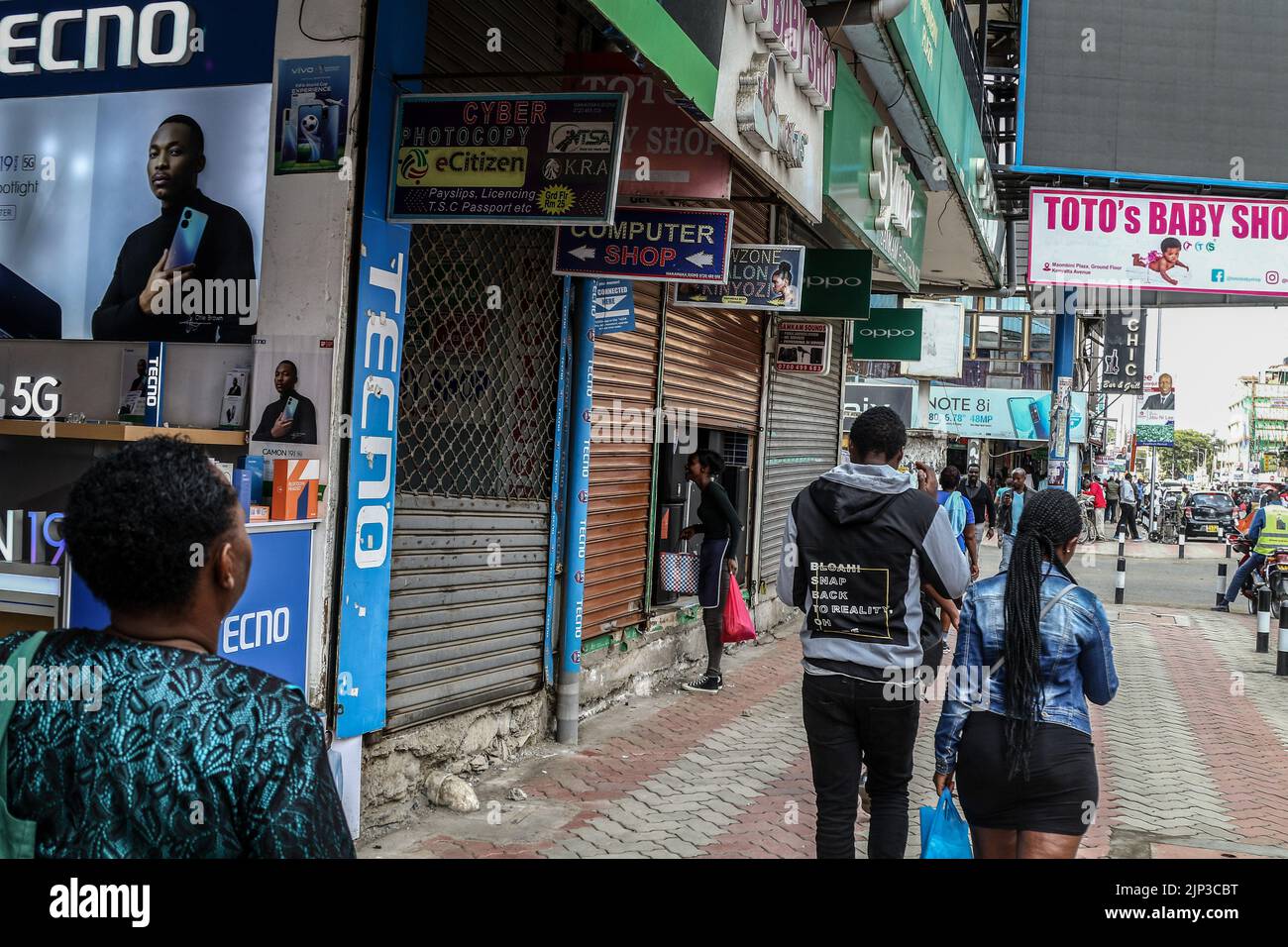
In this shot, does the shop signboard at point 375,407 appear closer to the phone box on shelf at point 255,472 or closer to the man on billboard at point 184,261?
the phone box on shelf at point 255,472

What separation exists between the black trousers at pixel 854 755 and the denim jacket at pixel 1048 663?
1.19 feet

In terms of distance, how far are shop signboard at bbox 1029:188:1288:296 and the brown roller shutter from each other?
39.1 ft

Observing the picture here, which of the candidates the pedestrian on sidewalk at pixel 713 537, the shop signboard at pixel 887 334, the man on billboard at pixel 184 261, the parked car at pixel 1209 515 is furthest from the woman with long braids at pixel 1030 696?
the parked car at pixel 1209 515

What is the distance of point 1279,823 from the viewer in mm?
6453

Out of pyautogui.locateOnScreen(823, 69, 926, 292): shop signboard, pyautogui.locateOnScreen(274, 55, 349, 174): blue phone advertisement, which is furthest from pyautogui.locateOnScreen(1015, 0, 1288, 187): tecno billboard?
pyautogui.locateOnScreen(274, 55, 349, 174): blue phone advertisement

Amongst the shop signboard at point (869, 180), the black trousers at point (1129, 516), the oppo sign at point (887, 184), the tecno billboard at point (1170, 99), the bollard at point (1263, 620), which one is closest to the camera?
the shop signboard at point (869, 180)

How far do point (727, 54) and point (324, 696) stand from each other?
4.12 meters

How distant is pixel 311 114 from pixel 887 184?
7316 millimetres

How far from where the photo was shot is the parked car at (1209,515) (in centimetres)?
3594

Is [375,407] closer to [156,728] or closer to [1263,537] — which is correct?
[156,728]

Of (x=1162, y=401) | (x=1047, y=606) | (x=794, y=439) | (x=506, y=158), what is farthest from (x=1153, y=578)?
(x=1162, y=401)
